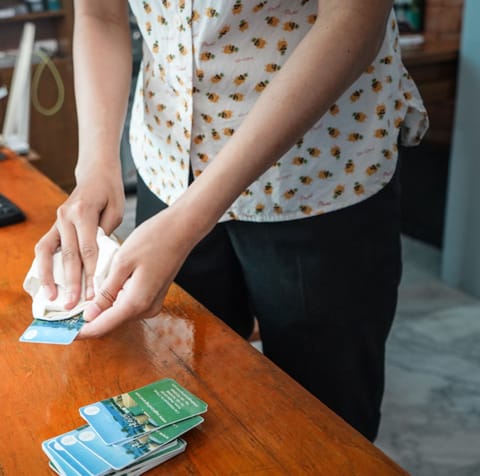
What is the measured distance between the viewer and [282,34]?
41.2 inches

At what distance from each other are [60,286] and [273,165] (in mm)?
352

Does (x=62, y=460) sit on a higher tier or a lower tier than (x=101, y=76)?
lower

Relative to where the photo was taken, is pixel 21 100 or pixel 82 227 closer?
pixel 82 227

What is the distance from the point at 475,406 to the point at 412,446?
29 centimetres

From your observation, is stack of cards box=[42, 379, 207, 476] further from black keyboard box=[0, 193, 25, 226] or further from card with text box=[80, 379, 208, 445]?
black keyboard box=[0, 193, 25, 226]

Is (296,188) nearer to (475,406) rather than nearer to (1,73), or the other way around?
(475,406)

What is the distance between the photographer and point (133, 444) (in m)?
0.72

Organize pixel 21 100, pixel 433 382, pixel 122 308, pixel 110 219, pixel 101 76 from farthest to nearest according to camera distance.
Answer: pixel 433 382
pixel 21 100
pixel 101 76
pixel 110 219
pixel 122 308

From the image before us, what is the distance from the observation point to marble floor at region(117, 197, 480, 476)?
205cm

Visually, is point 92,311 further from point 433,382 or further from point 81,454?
point 433,382

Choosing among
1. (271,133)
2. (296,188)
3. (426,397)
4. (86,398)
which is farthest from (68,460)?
(426,397)

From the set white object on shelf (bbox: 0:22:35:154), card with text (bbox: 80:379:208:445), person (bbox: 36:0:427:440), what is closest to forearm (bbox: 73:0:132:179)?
person (bbox: 36:0:427:440)

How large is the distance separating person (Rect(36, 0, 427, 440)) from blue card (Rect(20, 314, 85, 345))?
0.03m

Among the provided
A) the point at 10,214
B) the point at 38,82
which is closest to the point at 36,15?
the point at 38,82
